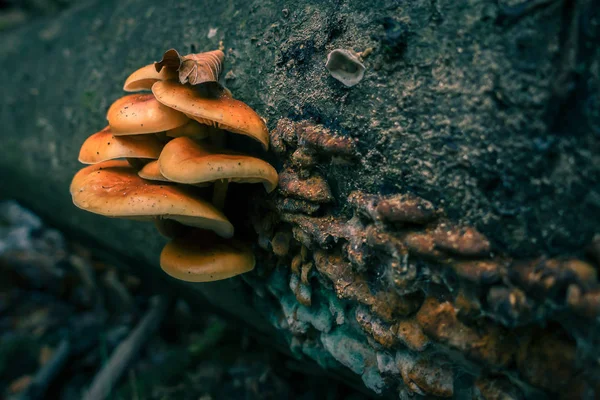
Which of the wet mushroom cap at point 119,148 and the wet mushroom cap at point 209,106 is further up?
the wet mushroom cap at point 209,106

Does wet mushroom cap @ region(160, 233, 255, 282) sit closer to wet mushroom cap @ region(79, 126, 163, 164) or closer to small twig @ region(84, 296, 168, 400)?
wet mushroom cap @ region(79, 126, 163, 164)

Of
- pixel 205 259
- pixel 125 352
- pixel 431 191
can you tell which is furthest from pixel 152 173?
pixel 125 352

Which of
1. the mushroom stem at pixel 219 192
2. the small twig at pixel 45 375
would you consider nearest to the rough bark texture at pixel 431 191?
the mushroom stem at pixel 219 192

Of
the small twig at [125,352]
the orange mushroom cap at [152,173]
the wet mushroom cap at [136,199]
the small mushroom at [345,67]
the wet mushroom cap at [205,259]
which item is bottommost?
the small twig at [125,352]

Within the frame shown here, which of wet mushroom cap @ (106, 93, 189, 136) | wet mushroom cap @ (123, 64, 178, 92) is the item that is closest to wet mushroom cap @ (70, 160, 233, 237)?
wet mushroom cap @ (106, 93, 189, 136)

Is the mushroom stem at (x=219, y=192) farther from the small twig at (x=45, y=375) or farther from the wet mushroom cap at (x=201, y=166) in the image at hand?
the small twig at (x=45, y=375)

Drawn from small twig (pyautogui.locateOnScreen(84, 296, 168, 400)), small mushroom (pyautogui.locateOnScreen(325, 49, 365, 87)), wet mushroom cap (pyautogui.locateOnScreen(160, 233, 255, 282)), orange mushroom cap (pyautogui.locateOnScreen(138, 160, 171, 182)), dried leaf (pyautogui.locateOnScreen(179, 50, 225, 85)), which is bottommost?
small twig (pyautogui.locateOnScreen(84, 296, 168, 400))

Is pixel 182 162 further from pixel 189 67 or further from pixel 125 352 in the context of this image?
pixel 125 352
